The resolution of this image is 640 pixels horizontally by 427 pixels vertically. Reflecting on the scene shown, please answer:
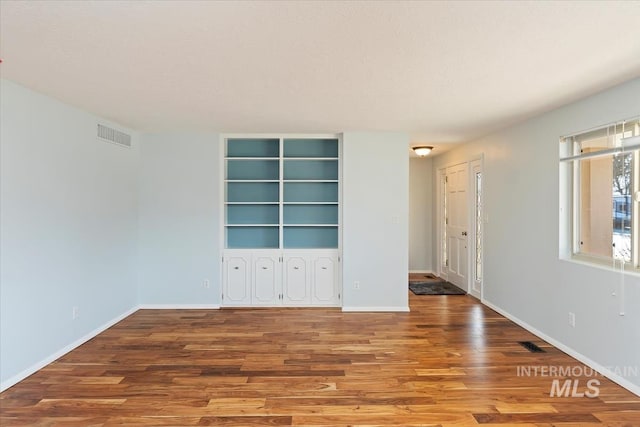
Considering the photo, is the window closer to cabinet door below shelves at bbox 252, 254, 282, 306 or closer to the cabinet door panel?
the cabinet door panel

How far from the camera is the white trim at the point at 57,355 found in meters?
2.83

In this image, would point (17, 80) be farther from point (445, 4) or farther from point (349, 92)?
point (445, 4)

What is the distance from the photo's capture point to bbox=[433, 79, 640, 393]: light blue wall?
2.89m

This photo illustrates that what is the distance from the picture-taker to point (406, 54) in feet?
7.58

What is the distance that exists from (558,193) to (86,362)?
184 inches

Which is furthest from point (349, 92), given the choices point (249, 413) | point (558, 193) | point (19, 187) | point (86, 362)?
point (86, 362)

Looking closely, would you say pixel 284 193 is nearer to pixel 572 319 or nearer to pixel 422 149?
pixel 422 149

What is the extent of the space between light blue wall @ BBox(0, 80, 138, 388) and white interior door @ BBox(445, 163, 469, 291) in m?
4.95

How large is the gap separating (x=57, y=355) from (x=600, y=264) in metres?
4.88

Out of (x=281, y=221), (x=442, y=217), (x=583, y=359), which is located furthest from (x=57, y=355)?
(x=442, y=217)

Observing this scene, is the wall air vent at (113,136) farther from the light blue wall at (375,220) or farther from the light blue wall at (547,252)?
the light blue wall at (547,252)

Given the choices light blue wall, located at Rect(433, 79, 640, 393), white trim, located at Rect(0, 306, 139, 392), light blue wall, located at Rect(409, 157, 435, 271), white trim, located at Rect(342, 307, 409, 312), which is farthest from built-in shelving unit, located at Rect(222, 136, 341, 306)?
light blue wall, located at Rect(409, 157, 435, 271)

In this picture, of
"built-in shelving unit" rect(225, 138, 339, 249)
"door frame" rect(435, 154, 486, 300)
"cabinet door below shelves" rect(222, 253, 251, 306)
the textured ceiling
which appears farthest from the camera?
"door frame" rect(435, 154, 486, 300)

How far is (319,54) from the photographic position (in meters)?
2.32
